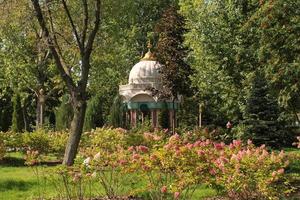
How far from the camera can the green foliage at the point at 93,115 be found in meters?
30.7

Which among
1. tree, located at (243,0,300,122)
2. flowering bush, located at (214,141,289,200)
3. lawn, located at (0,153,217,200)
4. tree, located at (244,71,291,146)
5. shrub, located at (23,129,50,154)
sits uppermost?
tree, located at (243,0,300,122)

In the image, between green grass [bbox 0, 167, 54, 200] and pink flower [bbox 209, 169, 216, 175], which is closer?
pink flower [bbox 209, 169, 216, 175]

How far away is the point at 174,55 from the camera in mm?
23406

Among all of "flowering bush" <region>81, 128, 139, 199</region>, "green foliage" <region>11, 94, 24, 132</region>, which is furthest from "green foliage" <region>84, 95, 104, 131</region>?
"flowering bush" <region>81, 128, 139, 199</region>

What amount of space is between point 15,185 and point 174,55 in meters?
12.9

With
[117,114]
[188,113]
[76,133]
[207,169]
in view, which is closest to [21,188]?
[76,133]

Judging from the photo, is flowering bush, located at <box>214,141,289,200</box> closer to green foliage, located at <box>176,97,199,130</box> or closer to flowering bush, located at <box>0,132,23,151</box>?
flowering bush, located at <box>0,132,23,151</box>

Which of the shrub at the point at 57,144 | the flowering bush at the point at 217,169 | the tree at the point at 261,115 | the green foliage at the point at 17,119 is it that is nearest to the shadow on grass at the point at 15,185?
the flowering bush at the point at 217,169

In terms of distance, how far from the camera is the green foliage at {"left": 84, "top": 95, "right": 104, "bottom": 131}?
101ft

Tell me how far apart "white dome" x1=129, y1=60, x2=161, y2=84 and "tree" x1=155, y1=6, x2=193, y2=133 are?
811 centimetres

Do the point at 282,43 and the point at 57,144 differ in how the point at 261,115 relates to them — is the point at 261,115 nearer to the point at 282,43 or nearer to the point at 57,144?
the point at 282,43

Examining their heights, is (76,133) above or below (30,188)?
above

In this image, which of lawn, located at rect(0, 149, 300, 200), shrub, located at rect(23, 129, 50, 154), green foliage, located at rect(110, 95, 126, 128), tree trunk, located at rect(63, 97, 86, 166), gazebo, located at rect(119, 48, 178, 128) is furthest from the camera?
gazebo, located at rect(119, 48, 178, 128)

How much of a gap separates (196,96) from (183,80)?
470 cm
